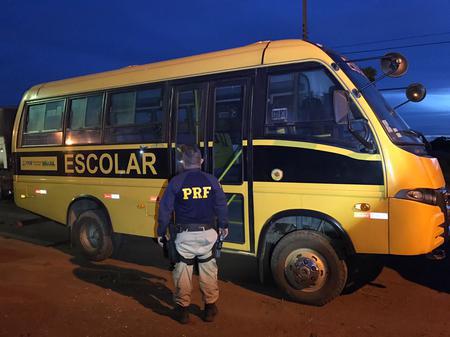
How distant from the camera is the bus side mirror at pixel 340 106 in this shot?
505 centimetres

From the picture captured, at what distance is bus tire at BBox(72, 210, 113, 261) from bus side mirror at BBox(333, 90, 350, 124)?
13.0 ft

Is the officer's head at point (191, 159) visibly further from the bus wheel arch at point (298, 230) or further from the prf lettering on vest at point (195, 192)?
the bus wheel arch at point (298, 230)

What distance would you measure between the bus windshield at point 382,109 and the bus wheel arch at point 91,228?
4007mm

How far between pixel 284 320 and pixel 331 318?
0.48 m

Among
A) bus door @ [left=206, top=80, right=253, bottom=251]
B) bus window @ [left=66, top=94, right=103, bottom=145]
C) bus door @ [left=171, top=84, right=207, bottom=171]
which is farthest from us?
bus window @ [left=66, top=94, right=103, bottom=145]

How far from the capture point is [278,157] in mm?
5512

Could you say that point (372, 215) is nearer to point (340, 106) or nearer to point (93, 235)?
point (340, 106)

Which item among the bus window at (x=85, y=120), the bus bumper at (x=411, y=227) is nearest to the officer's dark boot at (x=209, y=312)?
the bus bumper at (x=411, y=227)

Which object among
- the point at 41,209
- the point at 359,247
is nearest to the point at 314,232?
the point at 359,247

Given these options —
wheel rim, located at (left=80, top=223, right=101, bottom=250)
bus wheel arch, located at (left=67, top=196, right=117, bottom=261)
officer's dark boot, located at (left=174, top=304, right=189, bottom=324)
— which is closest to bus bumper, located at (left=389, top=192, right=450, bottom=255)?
officer's dark boot, located at (left=174, top=304, right=189, bottom=324)

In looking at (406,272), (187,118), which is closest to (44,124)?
(187,118)

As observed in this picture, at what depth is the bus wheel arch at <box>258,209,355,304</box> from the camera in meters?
5.22

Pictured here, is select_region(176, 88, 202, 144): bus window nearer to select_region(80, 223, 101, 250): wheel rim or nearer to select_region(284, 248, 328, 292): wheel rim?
select_region(284, 248, 328, 292): wheel rim

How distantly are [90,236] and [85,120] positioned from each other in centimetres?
179
